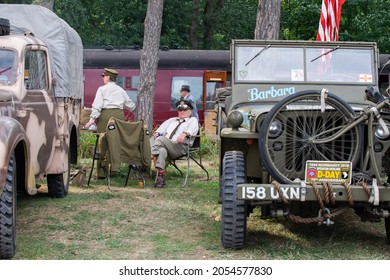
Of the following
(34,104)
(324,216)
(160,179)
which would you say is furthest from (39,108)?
(324,216)

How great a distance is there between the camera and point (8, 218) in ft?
18.2

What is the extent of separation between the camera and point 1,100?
6.23 metres

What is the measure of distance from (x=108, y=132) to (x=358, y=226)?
354 centimetres

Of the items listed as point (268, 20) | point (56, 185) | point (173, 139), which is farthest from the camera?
point (268, 20)

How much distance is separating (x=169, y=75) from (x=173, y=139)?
28.3 ft

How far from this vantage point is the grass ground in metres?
6.01

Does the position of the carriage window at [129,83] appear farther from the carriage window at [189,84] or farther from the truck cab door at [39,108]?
the truck cab door at [39,108]

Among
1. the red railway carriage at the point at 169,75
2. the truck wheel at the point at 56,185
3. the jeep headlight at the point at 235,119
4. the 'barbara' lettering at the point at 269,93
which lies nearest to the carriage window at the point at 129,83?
the red railway carriage at the point at 169,75

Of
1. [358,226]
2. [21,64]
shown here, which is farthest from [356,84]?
[21,64]

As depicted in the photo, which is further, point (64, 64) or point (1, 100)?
point (64, 64)

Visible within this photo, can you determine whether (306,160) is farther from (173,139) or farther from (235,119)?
(173,139)

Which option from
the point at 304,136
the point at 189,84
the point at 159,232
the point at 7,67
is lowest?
the point at 159,232

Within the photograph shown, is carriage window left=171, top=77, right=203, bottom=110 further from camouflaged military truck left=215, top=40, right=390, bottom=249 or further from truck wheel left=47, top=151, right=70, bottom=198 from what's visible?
camouflaged military truck left=215, top=40, right=390, bottom=249

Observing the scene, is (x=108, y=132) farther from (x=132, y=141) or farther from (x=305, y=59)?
(x=305, y=59)
